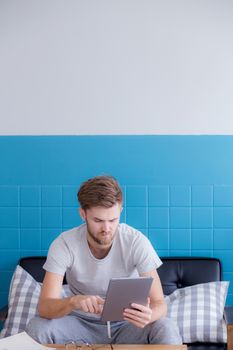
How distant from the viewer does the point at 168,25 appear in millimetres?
3484

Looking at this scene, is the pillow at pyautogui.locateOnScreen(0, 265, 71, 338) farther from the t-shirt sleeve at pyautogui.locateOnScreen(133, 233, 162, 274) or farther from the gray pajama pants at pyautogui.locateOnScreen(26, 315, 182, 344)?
the t-shirt sleeve at pyautogui.locateOnScreen(133, 233, 162, 274)

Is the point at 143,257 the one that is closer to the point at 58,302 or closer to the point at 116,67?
the point at 58,302

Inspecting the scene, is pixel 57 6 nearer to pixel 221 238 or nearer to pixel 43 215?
pixel 43 215

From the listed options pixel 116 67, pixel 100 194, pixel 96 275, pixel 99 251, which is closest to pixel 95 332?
pixel 96 275

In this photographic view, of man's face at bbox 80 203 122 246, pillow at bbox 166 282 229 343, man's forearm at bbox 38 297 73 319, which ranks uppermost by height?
man's face at bbox 80 203 122 246

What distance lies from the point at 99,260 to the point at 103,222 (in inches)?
8.4

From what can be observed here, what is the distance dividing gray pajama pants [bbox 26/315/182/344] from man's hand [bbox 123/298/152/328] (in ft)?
0.34

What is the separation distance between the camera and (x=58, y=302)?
8.01ft

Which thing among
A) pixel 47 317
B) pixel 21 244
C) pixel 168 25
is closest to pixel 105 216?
pixel 47 317

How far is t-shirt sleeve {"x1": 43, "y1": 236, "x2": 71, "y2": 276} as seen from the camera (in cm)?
259

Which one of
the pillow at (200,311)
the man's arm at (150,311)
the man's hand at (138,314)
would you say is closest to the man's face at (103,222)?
the man's arm at (150,311)

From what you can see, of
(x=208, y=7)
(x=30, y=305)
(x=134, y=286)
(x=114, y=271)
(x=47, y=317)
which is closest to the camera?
(x=134, y=286)

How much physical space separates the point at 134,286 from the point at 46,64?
174 cm

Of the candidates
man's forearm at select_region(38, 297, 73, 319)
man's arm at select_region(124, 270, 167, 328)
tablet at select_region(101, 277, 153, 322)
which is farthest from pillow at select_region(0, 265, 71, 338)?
tablet at select_region(101, 277, 153, 322)
